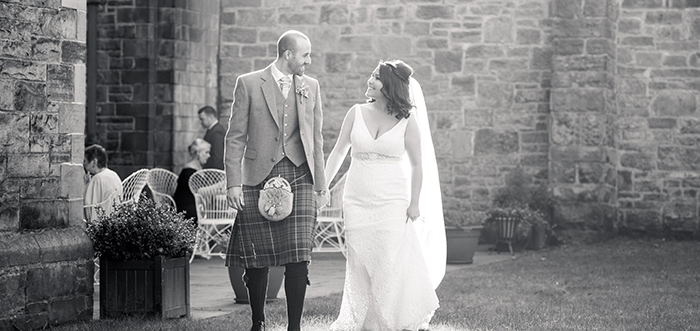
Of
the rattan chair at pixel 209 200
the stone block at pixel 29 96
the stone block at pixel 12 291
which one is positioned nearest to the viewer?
the stone block at pixel 12 291

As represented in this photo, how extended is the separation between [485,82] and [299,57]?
8.17 meters

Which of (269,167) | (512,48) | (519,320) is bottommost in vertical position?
(519,320)

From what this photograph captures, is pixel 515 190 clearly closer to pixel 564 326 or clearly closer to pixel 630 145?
pixel 630 145

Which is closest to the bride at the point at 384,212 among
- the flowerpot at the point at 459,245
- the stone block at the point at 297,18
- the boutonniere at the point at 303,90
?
the boutonniere at the point at 303,90

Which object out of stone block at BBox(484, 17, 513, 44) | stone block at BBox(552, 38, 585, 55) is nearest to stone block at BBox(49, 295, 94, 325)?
stone block at BBox(484, 17, 513, 44)

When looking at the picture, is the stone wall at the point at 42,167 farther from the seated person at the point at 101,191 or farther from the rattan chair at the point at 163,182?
the rattan chair at the point at 163,182

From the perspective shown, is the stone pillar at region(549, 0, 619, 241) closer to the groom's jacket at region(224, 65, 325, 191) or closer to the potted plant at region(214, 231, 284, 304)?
the potted plant at region(214, 231, 284, 304)

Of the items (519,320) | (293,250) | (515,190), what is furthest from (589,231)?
(293,250)

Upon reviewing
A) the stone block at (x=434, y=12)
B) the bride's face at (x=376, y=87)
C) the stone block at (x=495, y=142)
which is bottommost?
the stone block at (x=495, y=142)

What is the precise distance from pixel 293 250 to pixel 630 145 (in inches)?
362

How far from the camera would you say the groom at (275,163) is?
6500 millimetres

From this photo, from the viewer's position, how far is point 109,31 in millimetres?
14273

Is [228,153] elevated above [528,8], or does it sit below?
below

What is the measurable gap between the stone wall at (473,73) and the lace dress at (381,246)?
732 centimetres
